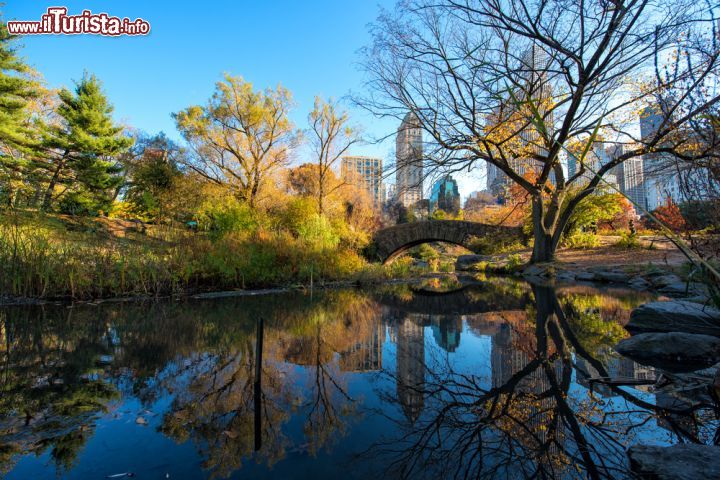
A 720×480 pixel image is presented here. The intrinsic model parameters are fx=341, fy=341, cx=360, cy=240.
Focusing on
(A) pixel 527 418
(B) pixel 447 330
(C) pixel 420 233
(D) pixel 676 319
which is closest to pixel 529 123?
(D) pixel 676 319

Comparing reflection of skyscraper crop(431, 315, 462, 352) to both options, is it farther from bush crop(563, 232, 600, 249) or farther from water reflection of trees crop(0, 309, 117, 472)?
bush crop(563, 232, 600, 249)

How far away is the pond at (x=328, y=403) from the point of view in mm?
1507

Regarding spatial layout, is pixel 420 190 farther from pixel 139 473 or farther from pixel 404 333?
pixel 139 473

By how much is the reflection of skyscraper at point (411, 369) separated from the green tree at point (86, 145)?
21622 millimetres

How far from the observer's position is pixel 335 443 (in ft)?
5.57

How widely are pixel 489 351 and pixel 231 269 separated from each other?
605 cm

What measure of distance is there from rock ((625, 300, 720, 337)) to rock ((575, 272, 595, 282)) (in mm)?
7301

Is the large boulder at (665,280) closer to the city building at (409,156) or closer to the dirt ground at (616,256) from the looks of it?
the dirt ground at (616,256)

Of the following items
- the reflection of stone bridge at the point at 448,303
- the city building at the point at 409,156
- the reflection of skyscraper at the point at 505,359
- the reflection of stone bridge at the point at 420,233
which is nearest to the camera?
the reflection of skyscraper at the point at 505,359

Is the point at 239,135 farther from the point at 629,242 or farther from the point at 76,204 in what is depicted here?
the point at 629,242

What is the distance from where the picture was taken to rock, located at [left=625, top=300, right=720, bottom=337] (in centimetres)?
338

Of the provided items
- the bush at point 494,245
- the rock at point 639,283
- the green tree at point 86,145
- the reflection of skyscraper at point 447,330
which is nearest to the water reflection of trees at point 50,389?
the reflection of skyscraper at point 447,330

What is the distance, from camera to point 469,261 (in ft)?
56.3

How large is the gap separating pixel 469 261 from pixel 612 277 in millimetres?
7526
